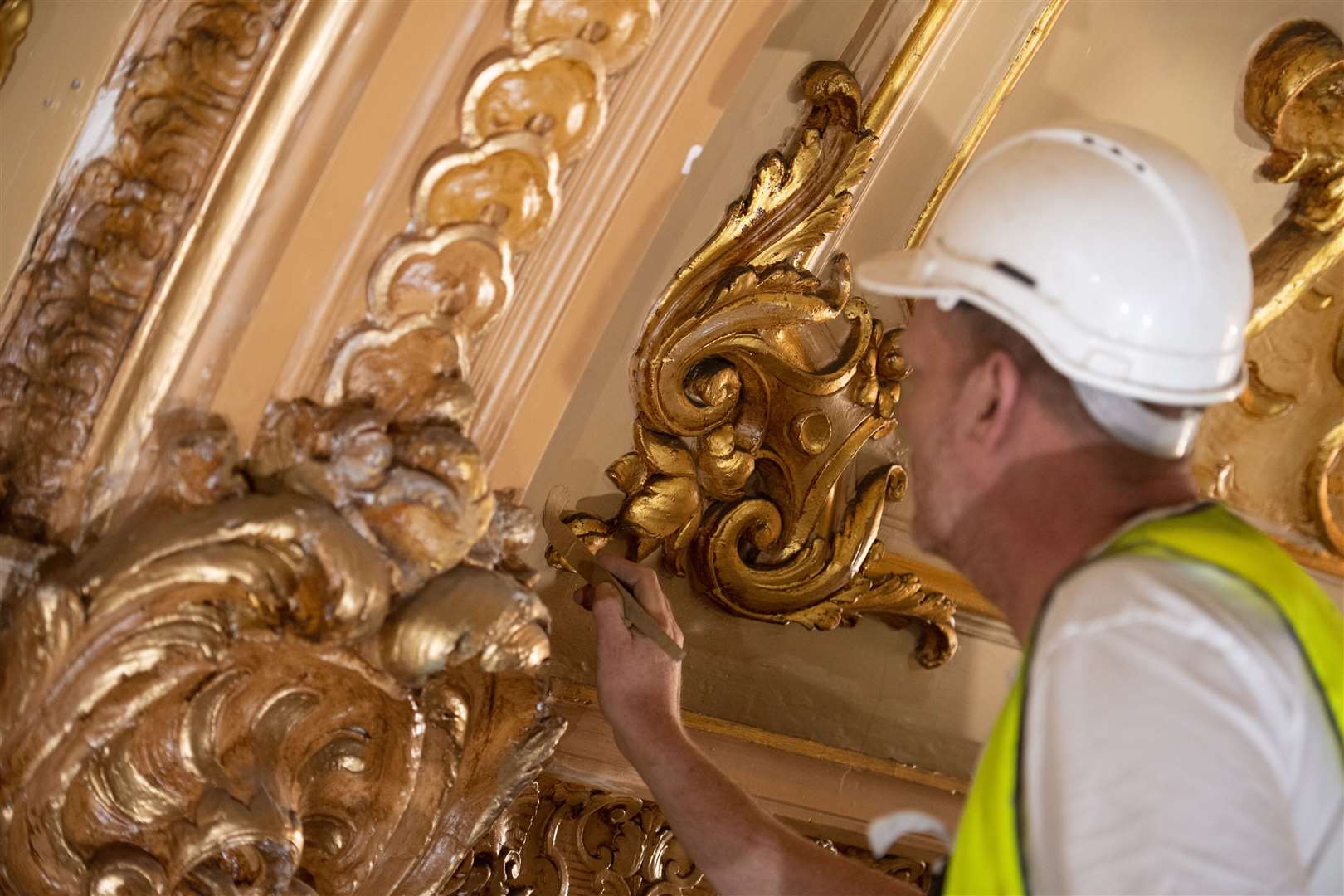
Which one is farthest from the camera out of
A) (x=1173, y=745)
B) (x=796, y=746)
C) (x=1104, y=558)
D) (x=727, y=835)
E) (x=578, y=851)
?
(x=796, y=746)

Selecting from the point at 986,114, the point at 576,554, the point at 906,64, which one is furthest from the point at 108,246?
the point at 986,114

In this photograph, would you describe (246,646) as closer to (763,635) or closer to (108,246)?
(108,246)

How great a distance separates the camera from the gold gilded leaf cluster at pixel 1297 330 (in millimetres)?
1425

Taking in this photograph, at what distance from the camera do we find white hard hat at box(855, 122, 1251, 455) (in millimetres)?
843

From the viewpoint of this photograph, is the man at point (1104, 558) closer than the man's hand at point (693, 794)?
Yes

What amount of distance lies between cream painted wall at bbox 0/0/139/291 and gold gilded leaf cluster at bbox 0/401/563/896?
0.18 m

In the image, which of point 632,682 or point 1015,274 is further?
point 632,682

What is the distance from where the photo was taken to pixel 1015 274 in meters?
0.88

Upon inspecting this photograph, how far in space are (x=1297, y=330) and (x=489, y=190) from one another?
116cm

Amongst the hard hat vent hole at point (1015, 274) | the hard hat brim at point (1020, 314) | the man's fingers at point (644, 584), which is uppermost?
the hard hat vent hole at point (1015, 274)

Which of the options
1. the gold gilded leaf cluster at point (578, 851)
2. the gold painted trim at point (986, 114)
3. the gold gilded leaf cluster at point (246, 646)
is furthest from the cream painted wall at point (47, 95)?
the gold painted trim at point (986, 114)

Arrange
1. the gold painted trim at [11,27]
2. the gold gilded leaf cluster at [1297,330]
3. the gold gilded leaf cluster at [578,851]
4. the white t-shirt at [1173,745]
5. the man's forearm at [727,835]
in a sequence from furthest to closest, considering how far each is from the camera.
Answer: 1. the gold gilded leaf cluster at [1297,330]
2. the gold gilded leaf cluster at [578,851]
3. the man's forearm at [727,835]
4. the gold painted trim at [11,27]
5. the white t-shirt at [1173,745]

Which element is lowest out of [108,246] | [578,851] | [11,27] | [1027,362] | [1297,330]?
[578,851]

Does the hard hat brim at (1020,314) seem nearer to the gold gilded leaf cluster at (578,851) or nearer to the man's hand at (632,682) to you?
the man's hand at (632,682)
